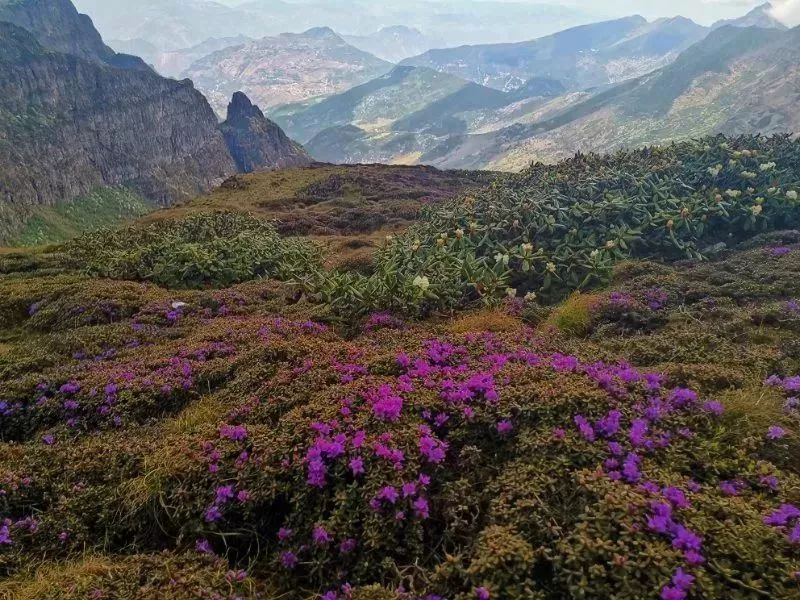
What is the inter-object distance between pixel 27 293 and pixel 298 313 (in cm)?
610

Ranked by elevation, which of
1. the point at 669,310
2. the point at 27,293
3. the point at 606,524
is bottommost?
the point at 669,310

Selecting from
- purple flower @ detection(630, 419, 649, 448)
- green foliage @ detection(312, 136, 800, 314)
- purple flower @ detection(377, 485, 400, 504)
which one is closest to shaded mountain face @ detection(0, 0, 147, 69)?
green foliage @ detection(312, 136, 800, 314)

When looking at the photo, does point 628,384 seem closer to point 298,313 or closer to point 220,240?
point 298,313

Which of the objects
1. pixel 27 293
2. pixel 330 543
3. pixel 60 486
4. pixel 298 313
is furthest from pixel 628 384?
pixel 27 293

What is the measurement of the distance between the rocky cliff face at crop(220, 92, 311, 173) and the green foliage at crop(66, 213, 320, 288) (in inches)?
5196

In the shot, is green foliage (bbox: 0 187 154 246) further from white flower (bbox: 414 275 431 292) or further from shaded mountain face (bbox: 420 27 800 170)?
shaded mountain face (bbox: 420 27 800 170)

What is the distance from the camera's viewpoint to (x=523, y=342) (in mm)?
5996

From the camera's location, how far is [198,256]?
40.9ft

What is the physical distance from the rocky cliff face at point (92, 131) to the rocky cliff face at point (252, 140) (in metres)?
7.65

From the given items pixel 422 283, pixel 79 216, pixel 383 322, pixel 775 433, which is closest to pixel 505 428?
pixel 775 433

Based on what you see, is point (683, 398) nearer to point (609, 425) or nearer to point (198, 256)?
point (609, 425)

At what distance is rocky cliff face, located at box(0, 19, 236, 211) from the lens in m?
84.9

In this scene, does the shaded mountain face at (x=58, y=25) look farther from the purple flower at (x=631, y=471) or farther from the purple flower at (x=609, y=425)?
the purple flower at (x=631, y=471)

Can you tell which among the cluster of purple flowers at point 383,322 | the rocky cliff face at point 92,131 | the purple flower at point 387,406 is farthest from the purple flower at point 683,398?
the rocky cliff face at point 92,131
